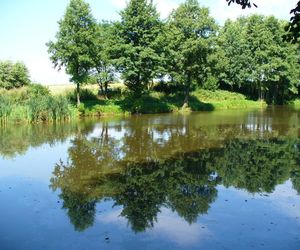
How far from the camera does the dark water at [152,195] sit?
763cm

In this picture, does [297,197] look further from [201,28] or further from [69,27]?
[201,28]

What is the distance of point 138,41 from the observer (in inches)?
1617

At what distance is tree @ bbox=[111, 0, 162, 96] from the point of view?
131ft

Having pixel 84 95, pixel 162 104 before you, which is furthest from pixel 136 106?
pixel 84 95

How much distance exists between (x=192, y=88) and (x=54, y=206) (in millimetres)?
52595

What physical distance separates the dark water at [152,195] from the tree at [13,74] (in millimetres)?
40148

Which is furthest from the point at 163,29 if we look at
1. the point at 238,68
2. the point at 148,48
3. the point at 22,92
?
the point at 238,68

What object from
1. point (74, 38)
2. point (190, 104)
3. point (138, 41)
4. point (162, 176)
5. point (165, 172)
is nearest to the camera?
point (162, 176)

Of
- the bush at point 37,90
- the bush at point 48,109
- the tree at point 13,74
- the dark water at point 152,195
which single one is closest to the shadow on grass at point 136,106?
the bush at point 37,90

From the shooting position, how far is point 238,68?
61812mm

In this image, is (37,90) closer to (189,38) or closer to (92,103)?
(92,103)

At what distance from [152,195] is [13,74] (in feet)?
174

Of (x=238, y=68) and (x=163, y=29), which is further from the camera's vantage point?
(x=238, y=68)

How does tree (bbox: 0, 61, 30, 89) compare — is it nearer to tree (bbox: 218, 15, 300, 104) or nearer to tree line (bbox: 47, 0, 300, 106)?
tree line (bbox: 47, 0, 300, 106)
